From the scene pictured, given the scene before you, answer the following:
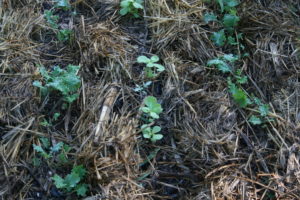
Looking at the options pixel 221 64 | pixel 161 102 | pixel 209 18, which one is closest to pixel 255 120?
pixel 221 64

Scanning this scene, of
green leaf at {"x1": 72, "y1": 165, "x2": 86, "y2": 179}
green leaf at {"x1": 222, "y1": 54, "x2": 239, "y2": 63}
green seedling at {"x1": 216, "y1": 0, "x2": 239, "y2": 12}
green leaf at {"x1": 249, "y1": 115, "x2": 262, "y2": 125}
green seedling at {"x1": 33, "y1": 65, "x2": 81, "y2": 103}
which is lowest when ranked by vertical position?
green leaf at {"x1": 72, "y1": 165, "x2": 86, "y2": 179}

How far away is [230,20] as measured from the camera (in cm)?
271

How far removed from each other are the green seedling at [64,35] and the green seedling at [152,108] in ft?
2.38

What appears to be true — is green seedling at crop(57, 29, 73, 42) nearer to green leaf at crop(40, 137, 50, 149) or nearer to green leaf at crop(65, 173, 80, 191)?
green leaf at crop(40, 137, 50, 149)

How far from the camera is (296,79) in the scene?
2.56 metres

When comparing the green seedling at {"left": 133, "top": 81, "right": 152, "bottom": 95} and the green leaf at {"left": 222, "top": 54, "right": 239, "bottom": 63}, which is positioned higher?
the green leaf at {"left": 222, "top": 54, "right": 239, "bottom": 63}

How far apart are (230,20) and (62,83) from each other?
122 cm

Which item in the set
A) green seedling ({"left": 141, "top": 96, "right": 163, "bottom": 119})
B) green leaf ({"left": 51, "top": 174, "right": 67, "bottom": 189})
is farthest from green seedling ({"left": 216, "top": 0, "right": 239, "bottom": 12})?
green leaf ({"left": 51, "top": 174, "right": 67, "bottom": 189})

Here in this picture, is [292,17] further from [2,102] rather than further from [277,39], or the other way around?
[2,102]

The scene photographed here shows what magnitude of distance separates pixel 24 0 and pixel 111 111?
1.12m

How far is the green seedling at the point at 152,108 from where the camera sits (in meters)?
2.29

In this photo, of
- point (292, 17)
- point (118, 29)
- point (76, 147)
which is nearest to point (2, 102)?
point (76, 147)

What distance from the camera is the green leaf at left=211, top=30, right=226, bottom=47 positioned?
8.67 ft

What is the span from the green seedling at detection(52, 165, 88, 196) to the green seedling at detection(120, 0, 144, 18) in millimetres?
1157
